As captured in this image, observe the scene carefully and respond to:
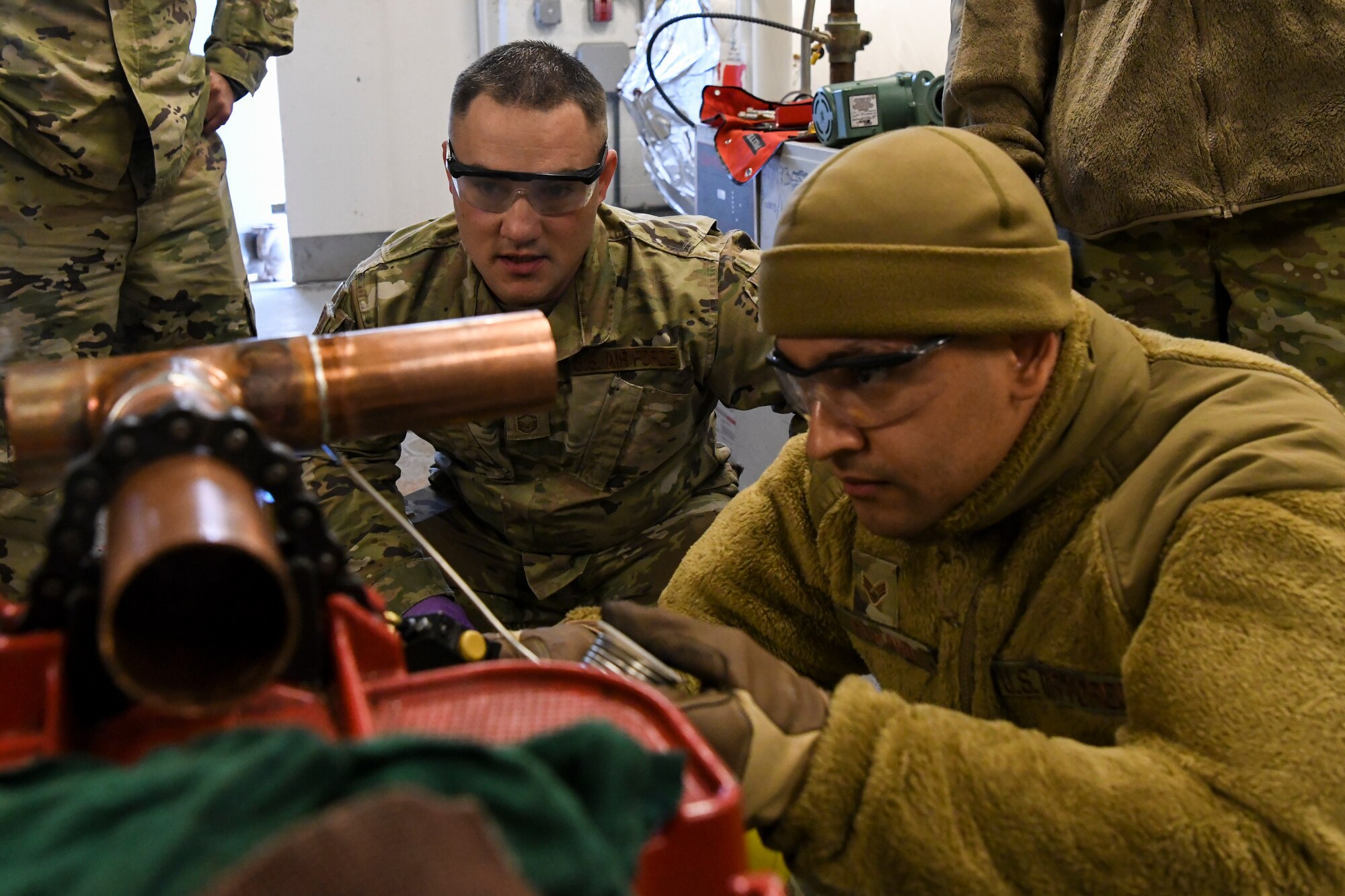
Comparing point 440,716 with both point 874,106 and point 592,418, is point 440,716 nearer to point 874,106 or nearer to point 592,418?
point 592,418

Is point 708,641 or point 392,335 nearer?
point 392,335

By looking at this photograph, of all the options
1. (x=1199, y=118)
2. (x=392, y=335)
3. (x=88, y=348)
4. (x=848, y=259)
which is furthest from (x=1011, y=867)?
(x=88, y=348)

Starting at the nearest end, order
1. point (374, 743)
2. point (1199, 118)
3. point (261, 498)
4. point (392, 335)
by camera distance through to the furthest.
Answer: point (374, 743), point (261, 498), point (392, 335), point (1199, 118)

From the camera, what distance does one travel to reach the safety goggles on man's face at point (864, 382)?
113cm

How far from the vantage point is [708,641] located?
105 centimetres

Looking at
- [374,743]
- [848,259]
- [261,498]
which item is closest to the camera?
[374,743]

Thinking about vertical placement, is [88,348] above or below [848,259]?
below

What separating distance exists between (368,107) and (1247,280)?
5.11 m

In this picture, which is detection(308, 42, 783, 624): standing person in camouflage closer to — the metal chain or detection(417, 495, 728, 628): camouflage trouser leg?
detection(417, 495, 728, 628): camouflage trouser leg

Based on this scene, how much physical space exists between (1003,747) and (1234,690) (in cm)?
19

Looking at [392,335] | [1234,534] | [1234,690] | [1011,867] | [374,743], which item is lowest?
[1011,867]

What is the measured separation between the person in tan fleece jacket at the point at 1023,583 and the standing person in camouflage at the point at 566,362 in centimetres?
89

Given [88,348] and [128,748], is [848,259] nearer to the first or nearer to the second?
[128,748]

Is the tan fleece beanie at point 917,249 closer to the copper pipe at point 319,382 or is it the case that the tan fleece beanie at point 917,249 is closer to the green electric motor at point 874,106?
the copper pipe at point 319,382
